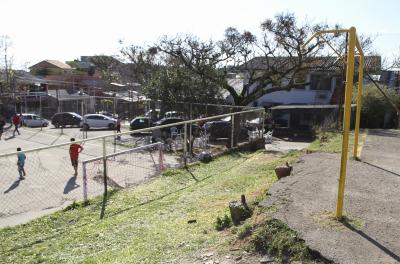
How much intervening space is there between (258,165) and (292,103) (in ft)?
90.7

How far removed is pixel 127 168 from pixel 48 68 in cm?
7009

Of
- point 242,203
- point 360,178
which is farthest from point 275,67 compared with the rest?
point 242,203

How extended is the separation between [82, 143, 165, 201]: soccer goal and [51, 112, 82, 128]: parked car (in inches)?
944

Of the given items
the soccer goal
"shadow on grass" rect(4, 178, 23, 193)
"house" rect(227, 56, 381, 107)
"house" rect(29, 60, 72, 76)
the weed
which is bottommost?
"shadow on grass" rect(4, 178, 23, 193)

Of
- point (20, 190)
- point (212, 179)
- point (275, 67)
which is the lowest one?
point (20, 190)

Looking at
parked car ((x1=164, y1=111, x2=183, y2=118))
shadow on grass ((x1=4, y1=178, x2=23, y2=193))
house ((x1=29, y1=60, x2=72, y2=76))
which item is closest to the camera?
shadow on grass ((x1=4, y1=178, x2=23, y2=193))

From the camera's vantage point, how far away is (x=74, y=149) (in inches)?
539

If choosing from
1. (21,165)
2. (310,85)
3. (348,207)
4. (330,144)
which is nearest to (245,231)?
(348,207)

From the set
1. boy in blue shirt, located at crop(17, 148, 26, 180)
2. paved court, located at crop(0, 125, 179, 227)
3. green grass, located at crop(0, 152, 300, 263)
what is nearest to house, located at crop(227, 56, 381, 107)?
paved court, located at crop(0, 125, 179, 227)

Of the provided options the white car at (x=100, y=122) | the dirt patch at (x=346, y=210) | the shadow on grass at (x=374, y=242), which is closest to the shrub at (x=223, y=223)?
the dirt patch at (x=346, y=210)

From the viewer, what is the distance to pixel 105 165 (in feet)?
29.3

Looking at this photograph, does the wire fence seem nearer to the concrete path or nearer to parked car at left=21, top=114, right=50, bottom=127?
the concrete path

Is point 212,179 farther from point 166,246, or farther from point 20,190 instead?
point 20,190

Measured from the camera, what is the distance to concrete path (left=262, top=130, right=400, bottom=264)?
443 centimetres
